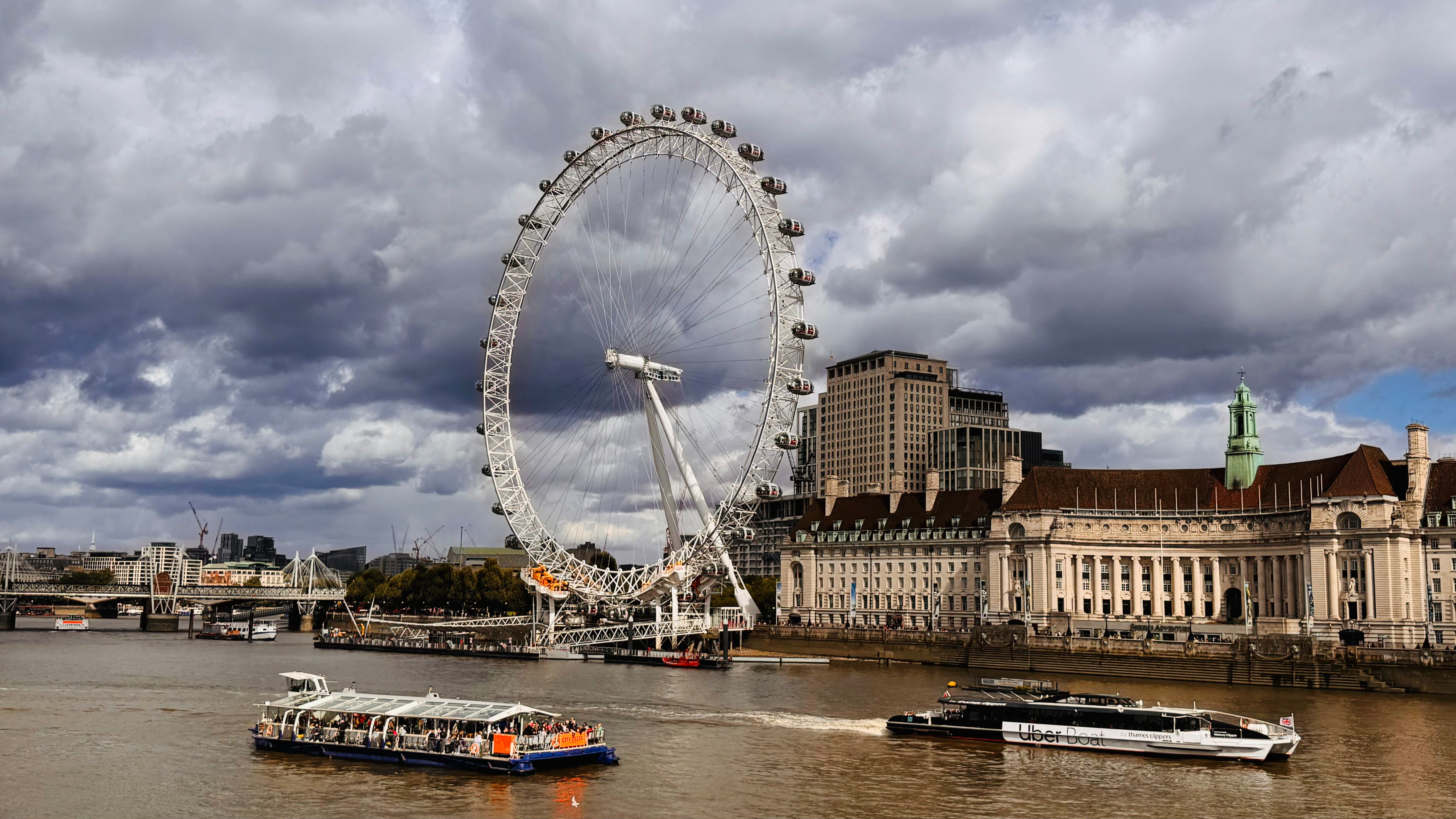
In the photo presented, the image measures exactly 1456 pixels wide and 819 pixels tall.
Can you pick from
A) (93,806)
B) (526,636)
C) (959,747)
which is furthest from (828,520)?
(93,806)

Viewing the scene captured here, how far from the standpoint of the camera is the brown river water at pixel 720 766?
45969mm

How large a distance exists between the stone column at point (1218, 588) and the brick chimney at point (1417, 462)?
2315cm

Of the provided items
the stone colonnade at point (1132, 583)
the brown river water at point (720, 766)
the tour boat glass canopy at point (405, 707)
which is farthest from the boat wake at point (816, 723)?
the stone colonnade at point (1132, 583)

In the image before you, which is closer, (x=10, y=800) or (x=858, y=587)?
(x=10, y=800)

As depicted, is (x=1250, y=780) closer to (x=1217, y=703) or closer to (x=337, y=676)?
(x=1217, y=703)

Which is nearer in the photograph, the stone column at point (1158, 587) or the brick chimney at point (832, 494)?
the stone column at point (1158, 587)

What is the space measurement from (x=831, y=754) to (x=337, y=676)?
5124 cm

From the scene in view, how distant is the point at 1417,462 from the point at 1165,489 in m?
31.1

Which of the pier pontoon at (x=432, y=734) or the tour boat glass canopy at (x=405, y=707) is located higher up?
the tour boat glass canopy at (x=405, y=707)

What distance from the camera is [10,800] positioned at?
4547 centimetres

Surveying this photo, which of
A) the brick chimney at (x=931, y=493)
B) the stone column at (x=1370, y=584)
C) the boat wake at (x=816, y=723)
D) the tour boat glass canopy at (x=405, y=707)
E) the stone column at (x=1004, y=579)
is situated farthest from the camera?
the brick chimney at (x=931, y=493)

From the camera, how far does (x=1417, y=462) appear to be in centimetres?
11056

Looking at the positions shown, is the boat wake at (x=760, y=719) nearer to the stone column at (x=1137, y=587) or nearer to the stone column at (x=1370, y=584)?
the stone column at (x=1370, y=584)

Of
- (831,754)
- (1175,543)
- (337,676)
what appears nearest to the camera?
(831,754)
